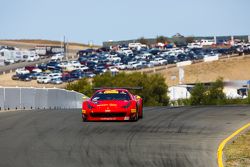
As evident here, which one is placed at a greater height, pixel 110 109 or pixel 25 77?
pixel 25 77

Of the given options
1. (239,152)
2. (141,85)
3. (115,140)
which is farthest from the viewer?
(141,85)

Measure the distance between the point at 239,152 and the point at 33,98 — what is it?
21.9m

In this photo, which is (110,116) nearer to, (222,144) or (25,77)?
(222,144)

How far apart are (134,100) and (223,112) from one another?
14.1 feet

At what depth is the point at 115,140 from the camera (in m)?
16.4

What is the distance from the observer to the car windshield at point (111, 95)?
2285 cm

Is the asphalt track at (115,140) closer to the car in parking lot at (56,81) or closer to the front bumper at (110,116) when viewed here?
the front bumper at (110,116)

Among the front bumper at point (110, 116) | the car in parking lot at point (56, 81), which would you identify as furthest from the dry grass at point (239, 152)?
the car in parking lot at point (56, 81)

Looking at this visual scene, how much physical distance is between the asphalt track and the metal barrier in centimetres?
825

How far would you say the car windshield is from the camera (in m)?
22.9

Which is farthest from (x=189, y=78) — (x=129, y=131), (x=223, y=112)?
(x=129, y=131)

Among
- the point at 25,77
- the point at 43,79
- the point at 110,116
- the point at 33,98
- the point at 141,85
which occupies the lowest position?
the point at 110,116

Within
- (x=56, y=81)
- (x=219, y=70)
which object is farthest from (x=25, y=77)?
(x=219, y=70)

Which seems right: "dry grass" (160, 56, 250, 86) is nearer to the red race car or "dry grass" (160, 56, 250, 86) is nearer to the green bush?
the green bush
